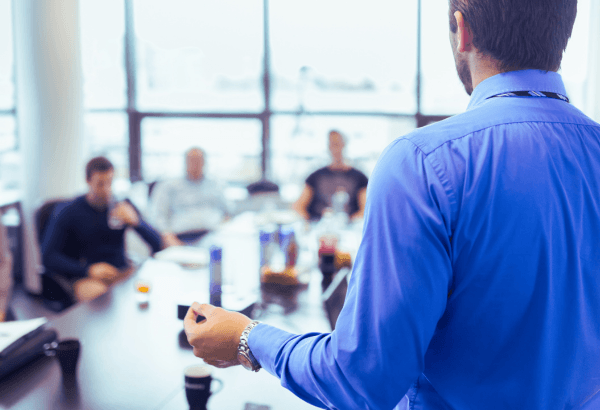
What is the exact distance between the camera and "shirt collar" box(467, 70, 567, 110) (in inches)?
30.8

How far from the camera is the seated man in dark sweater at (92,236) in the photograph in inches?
123

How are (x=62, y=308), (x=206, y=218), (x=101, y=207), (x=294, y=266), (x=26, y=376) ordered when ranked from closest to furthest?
(x=26, y=376) < (x=294, y=266) < (x=62, y=308) < (x=101, y=207) < (x=206, y=218)

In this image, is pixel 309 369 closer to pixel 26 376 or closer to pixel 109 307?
pixel 26 376

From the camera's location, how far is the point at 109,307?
6.91 feet

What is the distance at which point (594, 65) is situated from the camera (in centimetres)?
444

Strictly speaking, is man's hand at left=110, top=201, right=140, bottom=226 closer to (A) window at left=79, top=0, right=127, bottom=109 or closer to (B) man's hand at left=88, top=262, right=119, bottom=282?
(B) man's hand at left=88, top=262, right=119, bottom=282

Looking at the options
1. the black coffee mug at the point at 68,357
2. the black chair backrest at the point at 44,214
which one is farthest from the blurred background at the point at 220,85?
the black coffee mug at the point at 68,357

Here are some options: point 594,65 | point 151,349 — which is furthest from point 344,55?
point 151,349

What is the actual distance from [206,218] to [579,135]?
3.85m

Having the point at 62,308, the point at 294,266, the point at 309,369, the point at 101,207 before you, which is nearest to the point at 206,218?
the point at 101,207

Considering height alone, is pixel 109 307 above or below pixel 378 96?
below

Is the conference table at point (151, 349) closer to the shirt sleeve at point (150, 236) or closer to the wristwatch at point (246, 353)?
the wristwatch at point (246, 353)

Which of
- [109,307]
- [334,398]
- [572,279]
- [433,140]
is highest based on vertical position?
[433,140]

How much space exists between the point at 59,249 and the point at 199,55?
2678 millimetres
